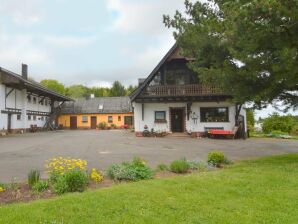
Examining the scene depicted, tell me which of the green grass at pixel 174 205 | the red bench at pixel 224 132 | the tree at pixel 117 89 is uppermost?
the tree at pixel 117 89

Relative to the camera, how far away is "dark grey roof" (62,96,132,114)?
45875 millimetres

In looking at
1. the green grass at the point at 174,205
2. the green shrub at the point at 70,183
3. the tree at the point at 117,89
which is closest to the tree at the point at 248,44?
the green grass at the point at 174,205

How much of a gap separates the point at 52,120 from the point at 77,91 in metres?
38.5

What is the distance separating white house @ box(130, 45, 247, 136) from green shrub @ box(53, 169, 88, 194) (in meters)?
18.3

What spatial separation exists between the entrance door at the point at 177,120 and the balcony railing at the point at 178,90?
1.94m

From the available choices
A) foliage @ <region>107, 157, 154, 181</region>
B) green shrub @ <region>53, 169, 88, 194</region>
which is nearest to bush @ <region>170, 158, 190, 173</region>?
foliage @ <region>107, 157, 154, 181</region>

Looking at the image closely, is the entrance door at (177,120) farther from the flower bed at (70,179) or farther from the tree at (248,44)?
the flower bed at (70,179)

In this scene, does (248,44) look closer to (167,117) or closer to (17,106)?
A: (167,117)

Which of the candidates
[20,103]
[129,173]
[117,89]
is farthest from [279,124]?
[117,89]

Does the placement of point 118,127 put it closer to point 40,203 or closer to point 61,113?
point 61,113

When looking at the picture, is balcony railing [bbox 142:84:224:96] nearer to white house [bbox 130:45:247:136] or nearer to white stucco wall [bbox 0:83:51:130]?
white house [bbox 130:45:247:136]

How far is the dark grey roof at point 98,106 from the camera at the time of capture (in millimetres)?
45875

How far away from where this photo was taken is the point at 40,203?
5.05m

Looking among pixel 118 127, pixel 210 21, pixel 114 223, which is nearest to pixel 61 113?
pixel 118 127
